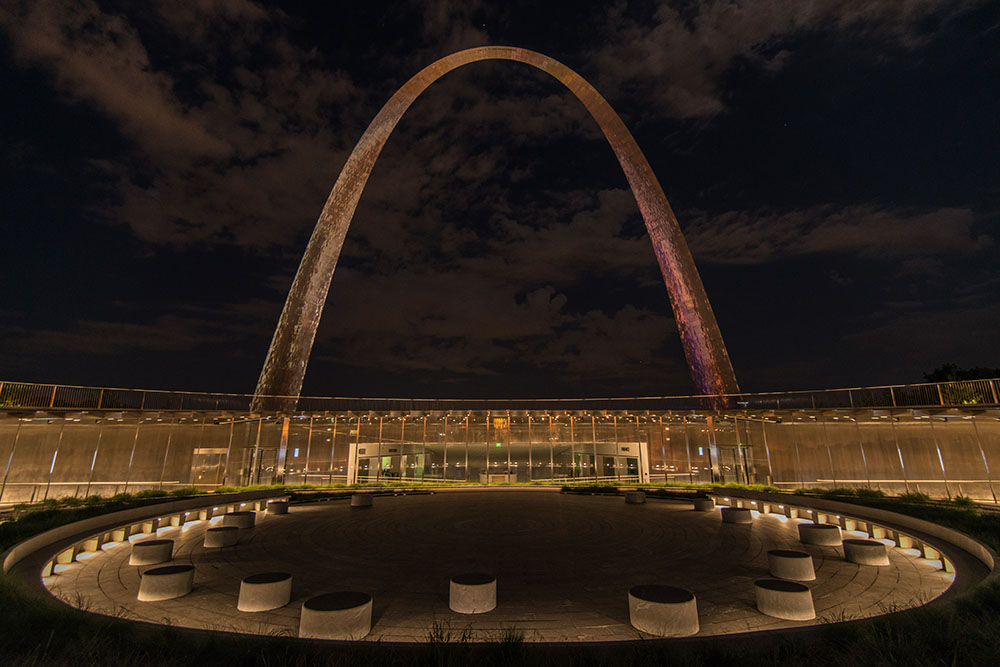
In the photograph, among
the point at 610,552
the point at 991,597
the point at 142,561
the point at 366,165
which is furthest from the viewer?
the point at 366,165

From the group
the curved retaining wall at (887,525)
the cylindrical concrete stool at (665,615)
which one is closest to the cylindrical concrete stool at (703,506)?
the curved retaining wall at (887,525)

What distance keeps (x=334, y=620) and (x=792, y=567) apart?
8.39 meters

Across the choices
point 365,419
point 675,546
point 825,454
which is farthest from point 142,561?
point 825,454

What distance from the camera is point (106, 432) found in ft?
69.6

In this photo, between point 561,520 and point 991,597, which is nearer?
point 991,597

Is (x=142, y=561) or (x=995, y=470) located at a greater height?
(x=995, y=470)

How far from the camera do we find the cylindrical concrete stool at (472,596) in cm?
741

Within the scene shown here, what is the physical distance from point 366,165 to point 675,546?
36149 millimetres

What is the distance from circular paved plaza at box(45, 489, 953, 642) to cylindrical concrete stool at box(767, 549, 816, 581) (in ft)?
0.73

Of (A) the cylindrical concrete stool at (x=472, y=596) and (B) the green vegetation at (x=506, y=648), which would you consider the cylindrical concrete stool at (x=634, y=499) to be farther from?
(B) the green vegetation at (x=506, y=648)

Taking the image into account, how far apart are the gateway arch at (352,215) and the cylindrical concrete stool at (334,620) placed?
83.0ft

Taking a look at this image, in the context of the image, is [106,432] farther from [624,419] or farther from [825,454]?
[825,454]

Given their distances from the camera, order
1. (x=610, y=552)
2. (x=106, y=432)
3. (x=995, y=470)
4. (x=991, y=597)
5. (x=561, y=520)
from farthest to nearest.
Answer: (x=106, y=432), (x=995, y=470), (x=561, y=520), (x=610, y=552), (x=991, y=597)

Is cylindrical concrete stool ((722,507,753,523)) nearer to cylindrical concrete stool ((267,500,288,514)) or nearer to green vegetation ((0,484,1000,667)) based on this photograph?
green vegetation ((0,484,1000,667))
